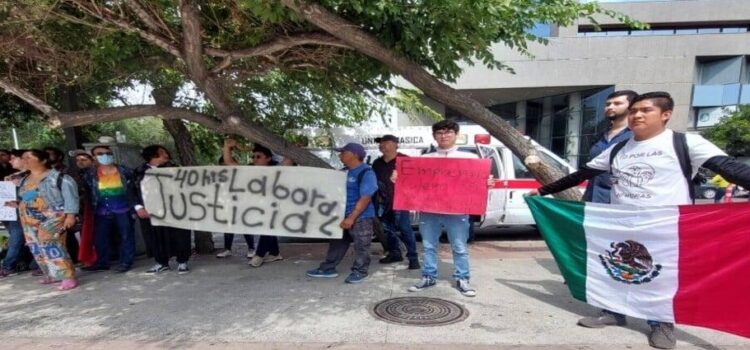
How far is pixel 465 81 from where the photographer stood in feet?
90.1

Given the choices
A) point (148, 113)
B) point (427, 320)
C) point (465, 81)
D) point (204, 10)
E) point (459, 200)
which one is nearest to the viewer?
point (427, 320)

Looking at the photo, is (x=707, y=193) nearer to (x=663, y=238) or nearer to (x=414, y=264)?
(x=414, y=264)

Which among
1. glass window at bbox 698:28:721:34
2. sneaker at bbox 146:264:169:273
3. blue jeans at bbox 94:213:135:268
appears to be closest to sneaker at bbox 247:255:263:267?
sneaker at bbox 146:264:169:273

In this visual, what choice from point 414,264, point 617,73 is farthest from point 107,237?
point 617,73

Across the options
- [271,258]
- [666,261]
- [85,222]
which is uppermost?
[666,261]

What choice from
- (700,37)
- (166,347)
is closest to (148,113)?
(166,347)

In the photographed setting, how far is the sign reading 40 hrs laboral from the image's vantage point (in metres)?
4.98

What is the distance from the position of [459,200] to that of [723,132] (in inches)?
1093

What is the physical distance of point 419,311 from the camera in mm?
4117

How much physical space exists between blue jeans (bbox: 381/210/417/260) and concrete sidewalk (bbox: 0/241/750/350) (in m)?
0.27

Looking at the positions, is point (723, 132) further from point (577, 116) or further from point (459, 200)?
point (459, 200)

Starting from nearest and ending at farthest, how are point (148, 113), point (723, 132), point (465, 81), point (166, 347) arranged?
1. point (166, 347)
2. point (148, 113)
3. point (723, 132)
4. point (465, 81)

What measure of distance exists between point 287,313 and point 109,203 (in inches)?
117

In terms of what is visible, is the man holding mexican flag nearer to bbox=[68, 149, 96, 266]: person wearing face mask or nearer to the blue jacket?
the blue jacket
